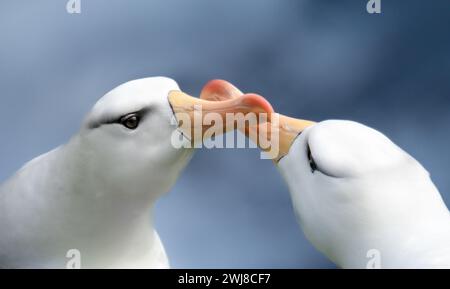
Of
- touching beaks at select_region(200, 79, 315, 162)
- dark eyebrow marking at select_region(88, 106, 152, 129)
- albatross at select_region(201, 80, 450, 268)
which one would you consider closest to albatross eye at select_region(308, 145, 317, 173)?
albatross at select_region(201, 80, 450, 268)

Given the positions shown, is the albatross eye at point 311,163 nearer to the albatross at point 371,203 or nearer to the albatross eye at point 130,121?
the albatross at point 371,203

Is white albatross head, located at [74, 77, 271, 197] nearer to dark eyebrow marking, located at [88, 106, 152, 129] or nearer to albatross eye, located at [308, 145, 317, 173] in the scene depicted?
dark eyebrow marking, located at [88, 106, 152, 129]

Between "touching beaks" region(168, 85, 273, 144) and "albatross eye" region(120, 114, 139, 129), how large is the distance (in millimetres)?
147

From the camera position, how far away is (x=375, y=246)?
10.0 ft

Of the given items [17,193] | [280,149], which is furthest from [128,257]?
[280,149]

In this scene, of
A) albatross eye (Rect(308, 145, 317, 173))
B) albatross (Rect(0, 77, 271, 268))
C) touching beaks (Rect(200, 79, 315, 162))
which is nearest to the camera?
albatross eye (Rect(308, 145, 317, 173))

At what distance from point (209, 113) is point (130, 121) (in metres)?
0.30

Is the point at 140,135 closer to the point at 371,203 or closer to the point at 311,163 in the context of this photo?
the point at 311,163

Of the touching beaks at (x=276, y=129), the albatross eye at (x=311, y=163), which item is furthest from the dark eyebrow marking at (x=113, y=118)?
the albatross eye at (x=311, y=163)

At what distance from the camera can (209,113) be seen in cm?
333

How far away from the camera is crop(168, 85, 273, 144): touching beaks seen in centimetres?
328

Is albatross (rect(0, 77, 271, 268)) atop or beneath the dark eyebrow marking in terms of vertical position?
beneath
